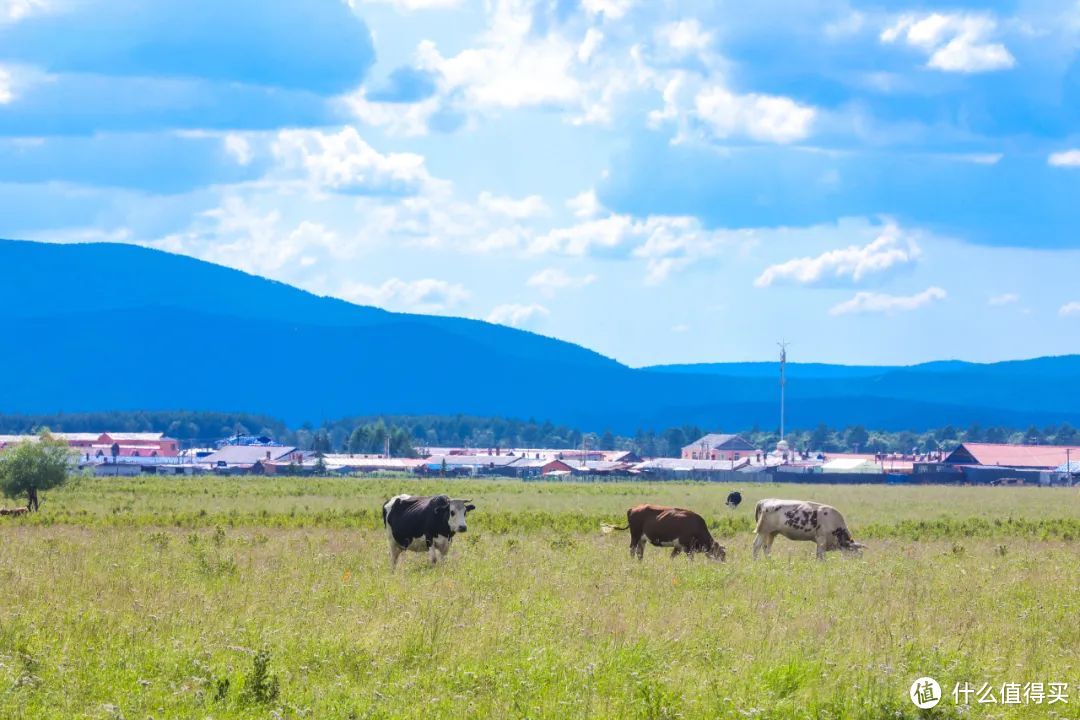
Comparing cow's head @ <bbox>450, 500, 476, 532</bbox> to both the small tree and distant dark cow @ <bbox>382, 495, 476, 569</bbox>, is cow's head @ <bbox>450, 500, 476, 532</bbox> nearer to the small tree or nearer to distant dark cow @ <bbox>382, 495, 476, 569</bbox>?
distant dark cow @ <bbox>382, 495, 476, 569</bbox>

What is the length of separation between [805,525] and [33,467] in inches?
1552

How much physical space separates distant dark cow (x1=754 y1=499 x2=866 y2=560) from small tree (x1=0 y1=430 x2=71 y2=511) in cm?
3674

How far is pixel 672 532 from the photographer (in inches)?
1193

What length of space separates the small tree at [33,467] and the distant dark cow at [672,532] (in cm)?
3614

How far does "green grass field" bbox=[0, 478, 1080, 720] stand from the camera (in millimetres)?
15125

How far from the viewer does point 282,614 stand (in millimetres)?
19797

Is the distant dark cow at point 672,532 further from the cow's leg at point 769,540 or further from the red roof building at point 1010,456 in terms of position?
the red roof building at point 1010,456

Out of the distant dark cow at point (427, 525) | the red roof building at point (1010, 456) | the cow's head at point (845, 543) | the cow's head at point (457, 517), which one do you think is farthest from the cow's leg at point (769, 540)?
the red roof building at point (1010, 456)

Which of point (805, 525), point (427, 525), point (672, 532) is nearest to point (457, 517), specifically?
point (427, 525)

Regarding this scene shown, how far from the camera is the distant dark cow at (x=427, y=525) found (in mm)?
28453

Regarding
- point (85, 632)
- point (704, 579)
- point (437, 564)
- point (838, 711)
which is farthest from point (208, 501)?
point (838, 711)

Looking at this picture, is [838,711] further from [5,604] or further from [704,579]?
[5,604]

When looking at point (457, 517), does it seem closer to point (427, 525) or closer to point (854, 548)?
point (427, 525)

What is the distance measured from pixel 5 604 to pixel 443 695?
7652 millimetres
